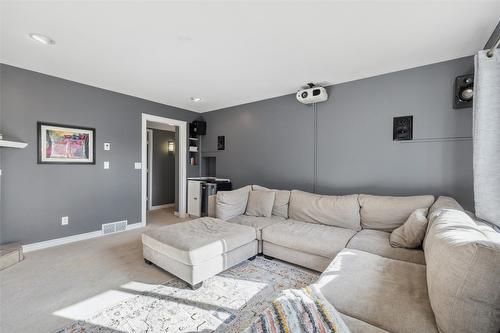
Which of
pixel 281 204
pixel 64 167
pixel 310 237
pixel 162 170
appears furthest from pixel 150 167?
pixel 310 237

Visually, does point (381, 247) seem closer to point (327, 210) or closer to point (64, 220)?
point (327, 210)

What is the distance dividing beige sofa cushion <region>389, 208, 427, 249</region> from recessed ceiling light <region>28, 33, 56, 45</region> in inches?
154

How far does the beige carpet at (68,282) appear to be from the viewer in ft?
5.75

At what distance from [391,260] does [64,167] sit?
4.27m

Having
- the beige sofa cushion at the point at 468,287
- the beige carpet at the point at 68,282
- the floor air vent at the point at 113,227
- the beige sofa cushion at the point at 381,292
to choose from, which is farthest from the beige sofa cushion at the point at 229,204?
the beige sofa cushion at the point at 468,287

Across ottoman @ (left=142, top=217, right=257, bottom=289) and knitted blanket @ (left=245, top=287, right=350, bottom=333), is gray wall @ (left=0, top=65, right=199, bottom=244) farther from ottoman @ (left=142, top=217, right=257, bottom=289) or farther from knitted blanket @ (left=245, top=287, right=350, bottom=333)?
knitted blanket @ (left=245, top=287, right=350, bottom=333)

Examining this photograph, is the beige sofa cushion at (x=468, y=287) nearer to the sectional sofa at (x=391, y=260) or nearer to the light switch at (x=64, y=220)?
the sectional sofa at (x=391, y=260)

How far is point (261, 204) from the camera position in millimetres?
3389

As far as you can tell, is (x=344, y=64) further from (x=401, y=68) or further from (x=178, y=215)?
(x=178, y=215)

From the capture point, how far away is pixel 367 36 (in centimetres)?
214

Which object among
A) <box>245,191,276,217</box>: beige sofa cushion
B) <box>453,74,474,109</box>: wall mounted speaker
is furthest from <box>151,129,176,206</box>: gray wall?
<box>453,74,474,109</box>: wall mounted speaker

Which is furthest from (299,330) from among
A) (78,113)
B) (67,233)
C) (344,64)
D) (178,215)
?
(178,215)

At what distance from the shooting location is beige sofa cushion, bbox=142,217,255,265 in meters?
2.11

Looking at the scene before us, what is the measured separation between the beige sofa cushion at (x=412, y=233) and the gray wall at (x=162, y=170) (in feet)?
17.8
